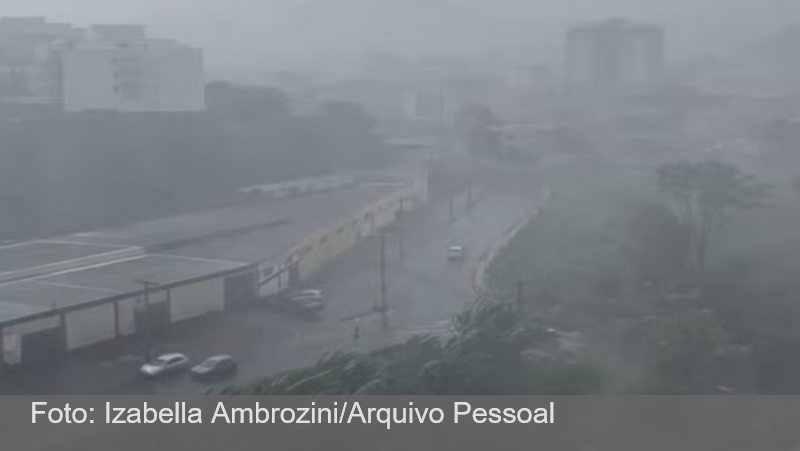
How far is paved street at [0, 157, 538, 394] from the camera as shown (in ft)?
8.71

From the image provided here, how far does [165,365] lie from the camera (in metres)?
2.69

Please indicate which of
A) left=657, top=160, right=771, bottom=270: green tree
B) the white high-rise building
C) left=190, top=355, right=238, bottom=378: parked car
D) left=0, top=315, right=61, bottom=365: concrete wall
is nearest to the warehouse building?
left=0, top=315, right=61, bottom=365: concrete wall

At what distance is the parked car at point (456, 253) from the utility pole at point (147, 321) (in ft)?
2.79

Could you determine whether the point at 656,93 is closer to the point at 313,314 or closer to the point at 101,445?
the point at 313,314

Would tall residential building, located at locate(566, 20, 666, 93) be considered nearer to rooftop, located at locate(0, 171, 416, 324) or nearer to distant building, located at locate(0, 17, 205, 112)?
rooftop, located at locate(0, 171, 416, 324)

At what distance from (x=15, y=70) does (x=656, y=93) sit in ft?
9.70

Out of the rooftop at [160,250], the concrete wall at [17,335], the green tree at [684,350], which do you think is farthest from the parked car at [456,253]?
Answer: the concrete wall at [17,335]

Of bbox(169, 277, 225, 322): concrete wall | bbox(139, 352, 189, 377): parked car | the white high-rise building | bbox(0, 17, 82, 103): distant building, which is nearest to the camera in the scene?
bbox(139, 352, 189, 377): parked car

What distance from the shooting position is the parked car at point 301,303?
2922 millimetres

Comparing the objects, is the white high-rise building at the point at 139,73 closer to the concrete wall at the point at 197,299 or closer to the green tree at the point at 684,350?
the concrete wall at the point at 197,299

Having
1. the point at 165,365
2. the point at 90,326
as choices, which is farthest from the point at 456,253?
the point at 90,326

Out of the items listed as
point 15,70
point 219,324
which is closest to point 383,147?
point 219,324

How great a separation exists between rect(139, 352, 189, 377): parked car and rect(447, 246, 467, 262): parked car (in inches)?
32.1

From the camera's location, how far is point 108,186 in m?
3.66
